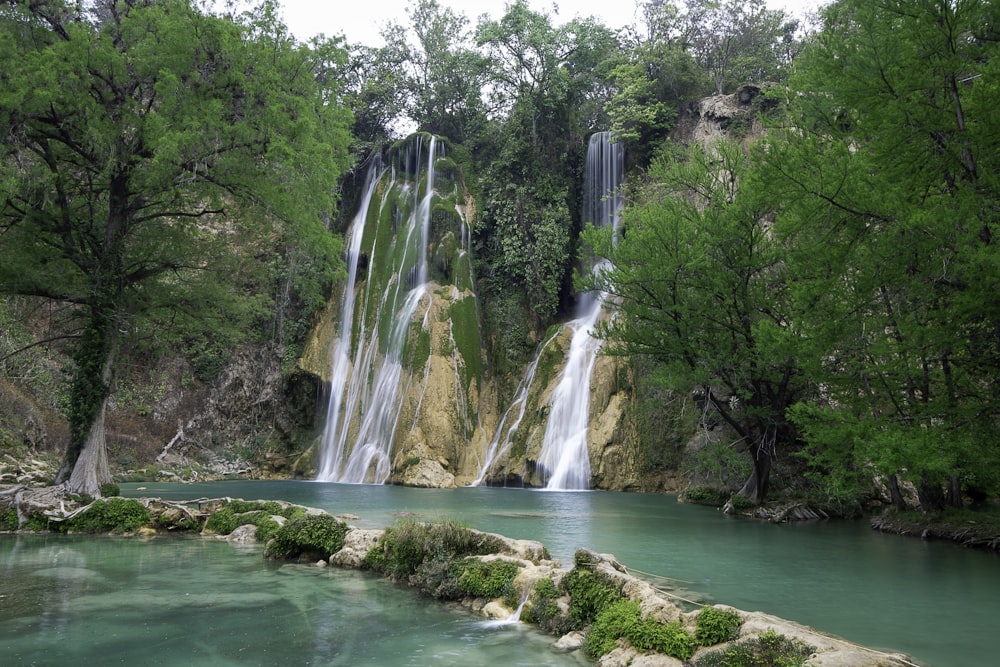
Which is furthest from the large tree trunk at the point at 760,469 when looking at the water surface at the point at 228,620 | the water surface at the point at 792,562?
the water surface at the point at 228,620

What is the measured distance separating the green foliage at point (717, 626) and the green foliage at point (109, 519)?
36.6 ft

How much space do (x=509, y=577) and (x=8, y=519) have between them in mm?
10381

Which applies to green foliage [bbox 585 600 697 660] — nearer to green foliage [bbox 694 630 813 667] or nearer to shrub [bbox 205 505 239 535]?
green foliage [bbox 694 630 813 667]

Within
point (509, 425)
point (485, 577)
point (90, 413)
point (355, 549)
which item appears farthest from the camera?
point (509, 425)

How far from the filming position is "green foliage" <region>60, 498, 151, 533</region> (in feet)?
41.3

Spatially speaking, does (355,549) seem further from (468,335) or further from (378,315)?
(378,315)

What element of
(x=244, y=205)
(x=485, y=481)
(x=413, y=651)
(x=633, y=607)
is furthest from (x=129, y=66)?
(x=485, y=481)

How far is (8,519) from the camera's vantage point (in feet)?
40.7

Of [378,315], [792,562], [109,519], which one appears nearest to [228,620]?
[109,519]

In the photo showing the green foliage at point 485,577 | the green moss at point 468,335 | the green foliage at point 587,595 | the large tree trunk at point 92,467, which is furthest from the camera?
the green moss at point 468,335

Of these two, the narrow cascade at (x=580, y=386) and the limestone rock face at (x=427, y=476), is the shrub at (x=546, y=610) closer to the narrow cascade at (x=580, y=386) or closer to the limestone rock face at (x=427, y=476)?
the narrow cascade at (x=580, y=386)

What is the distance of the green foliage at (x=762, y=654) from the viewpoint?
15.3ft

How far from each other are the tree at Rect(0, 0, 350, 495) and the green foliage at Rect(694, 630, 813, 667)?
41.0 feet

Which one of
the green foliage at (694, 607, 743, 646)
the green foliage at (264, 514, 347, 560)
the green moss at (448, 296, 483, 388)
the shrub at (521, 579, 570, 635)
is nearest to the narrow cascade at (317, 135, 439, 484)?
the green moss at (448, 296, 483, 388)
